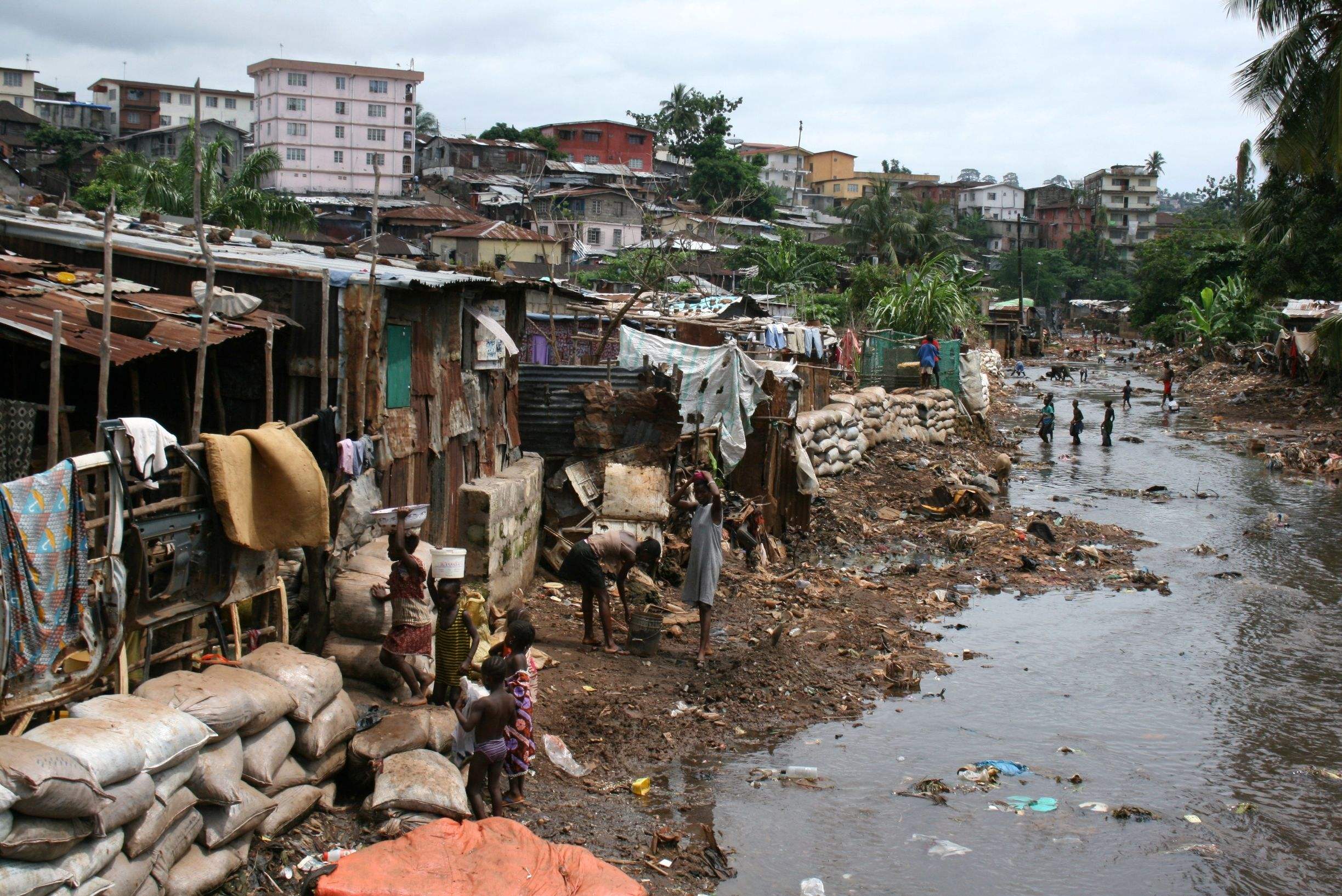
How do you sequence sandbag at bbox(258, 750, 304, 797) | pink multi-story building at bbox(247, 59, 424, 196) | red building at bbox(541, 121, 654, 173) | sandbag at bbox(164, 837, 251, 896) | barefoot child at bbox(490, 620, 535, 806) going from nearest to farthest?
sandbag at bbox(164, 837, 251, 896) → sandbag at bbox(258, 750, 304, 797) → barefoot child at bbox(490, 620, 535, 806) → pink multi-story building at bbox(247, 59, 424, 196) → red building at bbox(541, 121, 654, 173)

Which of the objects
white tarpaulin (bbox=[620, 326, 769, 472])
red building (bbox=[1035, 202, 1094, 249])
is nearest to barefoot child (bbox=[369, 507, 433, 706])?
white tarpaulin (bbox=[620, 326, 769, 472])

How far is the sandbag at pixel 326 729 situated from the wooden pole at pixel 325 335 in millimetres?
2043

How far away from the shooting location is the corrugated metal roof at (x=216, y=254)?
24.0 feet

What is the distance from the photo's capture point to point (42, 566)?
449 cm

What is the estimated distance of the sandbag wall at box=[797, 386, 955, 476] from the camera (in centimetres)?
1538

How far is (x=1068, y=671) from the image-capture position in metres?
9.33

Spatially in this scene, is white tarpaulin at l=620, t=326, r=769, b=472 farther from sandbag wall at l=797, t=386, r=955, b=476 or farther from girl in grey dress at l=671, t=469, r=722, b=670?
girl in grey dress at l=671, t=469, r=722, b=670

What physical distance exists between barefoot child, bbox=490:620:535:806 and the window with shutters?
2635mm

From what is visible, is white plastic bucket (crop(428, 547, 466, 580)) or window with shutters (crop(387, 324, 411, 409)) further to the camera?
window with shutters (crop(387, 324, 411, 409))

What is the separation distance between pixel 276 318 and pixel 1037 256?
7673 centimetres

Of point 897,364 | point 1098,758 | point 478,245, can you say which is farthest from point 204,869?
point 478,245

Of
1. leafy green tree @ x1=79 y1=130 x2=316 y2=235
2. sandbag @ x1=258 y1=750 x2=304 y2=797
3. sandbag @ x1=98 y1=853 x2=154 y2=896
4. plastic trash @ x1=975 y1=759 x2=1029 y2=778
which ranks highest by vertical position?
leafy green tree @ x1=79 y1=130 x2=316 y2=235

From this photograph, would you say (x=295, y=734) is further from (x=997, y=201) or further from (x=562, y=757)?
(x=997, y=201)

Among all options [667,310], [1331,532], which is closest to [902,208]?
[667,310]
